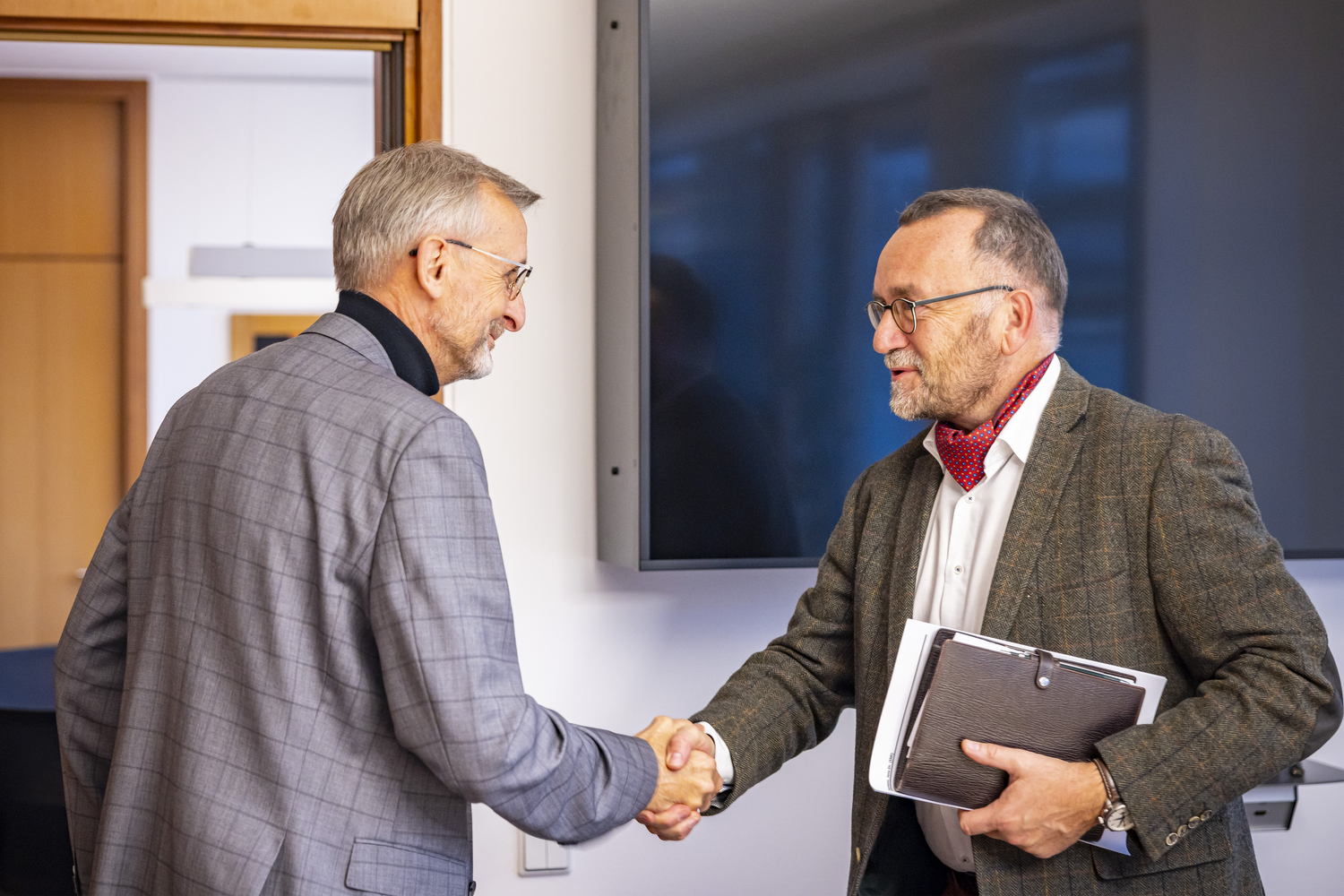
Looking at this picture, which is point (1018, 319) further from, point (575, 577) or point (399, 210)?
point (575, 577)

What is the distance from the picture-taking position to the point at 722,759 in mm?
1606

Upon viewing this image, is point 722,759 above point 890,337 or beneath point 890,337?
beneath

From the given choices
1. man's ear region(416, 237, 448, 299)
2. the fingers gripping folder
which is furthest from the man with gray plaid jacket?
the fingers gripping folder

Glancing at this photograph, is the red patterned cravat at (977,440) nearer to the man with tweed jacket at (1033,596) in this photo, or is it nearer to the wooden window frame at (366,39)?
the man with tweed jacket at (1033,596)

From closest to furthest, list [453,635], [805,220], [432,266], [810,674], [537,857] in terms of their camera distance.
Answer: [453,635], [432,266], [810,674], [805,220], [537,857]

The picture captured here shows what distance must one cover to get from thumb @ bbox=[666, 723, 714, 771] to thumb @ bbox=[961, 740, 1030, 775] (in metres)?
0.41

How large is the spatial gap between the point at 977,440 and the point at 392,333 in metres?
0.80

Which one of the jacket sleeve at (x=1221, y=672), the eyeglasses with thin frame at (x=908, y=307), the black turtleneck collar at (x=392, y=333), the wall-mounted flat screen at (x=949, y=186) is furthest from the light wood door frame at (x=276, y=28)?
the jacket sleeve at (x=1221, y=672)

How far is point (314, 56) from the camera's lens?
4.52m

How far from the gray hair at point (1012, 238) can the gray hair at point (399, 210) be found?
66 cm

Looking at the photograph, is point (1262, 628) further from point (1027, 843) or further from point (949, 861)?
point (949, 861)

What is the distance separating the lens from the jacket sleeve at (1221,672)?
4.12ft

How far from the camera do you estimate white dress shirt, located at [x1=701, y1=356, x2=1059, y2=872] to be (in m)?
1.49

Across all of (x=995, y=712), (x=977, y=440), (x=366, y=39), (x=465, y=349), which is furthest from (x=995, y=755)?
(x=366, y=39)
